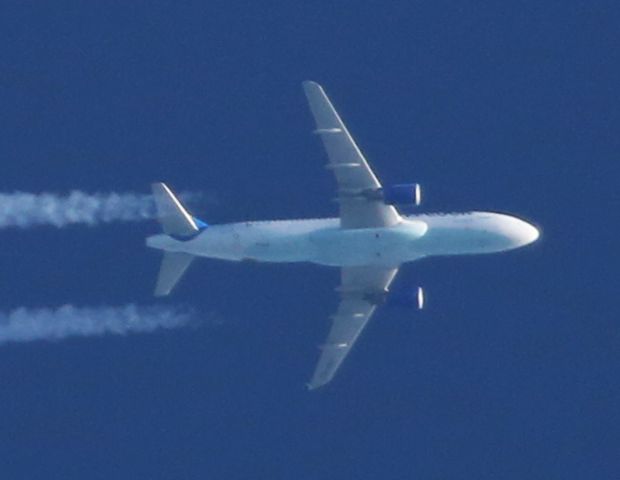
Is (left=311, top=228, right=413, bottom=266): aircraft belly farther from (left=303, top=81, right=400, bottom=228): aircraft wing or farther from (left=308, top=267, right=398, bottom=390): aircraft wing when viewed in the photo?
(left=308, top=267, right=398, bottom=390): aircraft wing

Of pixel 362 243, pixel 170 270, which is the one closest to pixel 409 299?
pixel 362 243

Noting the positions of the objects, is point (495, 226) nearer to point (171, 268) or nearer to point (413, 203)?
point (413, 203)

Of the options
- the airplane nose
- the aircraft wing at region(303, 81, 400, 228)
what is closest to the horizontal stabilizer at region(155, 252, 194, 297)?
the aircraft wing at region(303, 81, 400, 228)

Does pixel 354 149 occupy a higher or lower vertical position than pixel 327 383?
higher

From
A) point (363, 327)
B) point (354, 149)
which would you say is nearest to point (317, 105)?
point (354, 149)

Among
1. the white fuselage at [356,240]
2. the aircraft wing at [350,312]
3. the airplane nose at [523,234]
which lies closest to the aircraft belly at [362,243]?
the white fuselage at [356,240]
